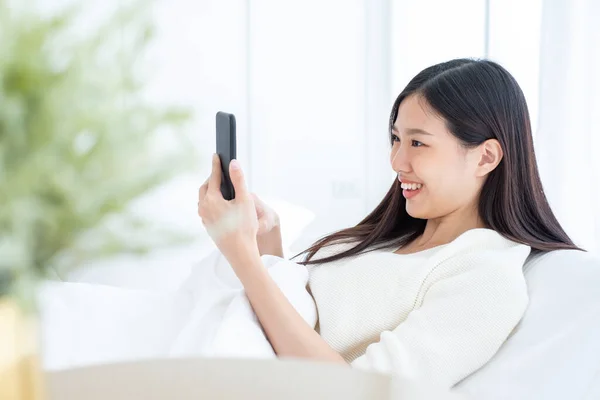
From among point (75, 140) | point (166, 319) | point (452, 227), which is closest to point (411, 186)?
point (452, 227)

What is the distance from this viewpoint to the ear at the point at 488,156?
1516 millimetres

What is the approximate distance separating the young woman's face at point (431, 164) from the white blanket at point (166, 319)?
11.7 inches

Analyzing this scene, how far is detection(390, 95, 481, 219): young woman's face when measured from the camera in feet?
5.00

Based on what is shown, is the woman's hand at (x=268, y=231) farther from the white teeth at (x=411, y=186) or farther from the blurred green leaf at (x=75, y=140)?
the blurred green leaf at (x=75, y=140)

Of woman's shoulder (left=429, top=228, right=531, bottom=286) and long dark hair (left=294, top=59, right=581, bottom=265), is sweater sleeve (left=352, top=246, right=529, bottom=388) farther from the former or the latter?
long dark hair (left=294, top=59, right=581, bottom=265)

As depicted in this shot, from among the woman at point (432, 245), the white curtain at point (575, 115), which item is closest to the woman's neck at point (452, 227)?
the woman at point (432, 245)

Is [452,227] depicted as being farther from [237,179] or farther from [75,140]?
[75,140]

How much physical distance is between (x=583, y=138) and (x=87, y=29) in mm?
2040

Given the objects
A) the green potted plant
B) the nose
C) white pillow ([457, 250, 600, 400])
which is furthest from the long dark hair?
the green potted plant

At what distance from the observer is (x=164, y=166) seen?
0.46 m

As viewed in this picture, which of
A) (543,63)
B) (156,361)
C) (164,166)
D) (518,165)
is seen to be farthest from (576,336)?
(543,63)

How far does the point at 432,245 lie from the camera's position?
5.13ft

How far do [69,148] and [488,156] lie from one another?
3.94 feet

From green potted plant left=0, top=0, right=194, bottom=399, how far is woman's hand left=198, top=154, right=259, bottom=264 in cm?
85
